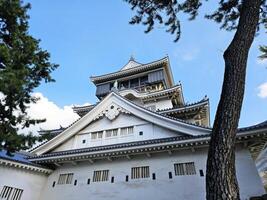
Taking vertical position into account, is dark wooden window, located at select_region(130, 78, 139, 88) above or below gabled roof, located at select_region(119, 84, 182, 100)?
above

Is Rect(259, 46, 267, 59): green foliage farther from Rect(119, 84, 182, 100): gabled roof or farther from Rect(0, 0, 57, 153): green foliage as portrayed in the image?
Rect(0, 0, 57, 153): green foliage

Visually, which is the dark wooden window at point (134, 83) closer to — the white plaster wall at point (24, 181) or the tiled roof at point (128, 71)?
the tiled roof at point (128, 71)

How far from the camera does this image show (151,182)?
27.3ft

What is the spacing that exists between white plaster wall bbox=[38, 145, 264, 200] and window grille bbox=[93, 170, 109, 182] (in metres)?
0.19

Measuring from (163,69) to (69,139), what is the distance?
10489 mm

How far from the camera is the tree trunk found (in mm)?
3088

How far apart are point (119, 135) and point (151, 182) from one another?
3543mm

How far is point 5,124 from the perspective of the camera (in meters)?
6.89

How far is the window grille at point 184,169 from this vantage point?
814 cm

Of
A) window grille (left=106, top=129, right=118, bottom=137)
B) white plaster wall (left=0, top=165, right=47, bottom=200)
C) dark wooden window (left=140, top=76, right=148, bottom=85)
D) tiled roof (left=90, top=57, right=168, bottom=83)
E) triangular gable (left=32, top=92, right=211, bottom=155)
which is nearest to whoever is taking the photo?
white plaster wall (left=0, top=165, right=47, bottom=200)

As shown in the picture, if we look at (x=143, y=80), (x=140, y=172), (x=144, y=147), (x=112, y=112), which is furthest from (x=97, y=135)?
(x=143, y=80)

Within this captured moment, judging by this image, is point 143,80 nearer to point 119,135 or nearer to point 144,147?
point 119,135

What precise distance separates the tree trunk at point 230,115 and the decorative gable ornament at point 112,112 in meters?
7.57

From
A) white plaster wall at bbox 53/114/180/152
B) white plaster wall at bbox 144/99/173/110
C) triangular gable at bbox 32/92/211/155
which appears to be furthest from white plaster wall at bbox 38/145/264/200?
white plaster wall at bbox 144/99/173/110
